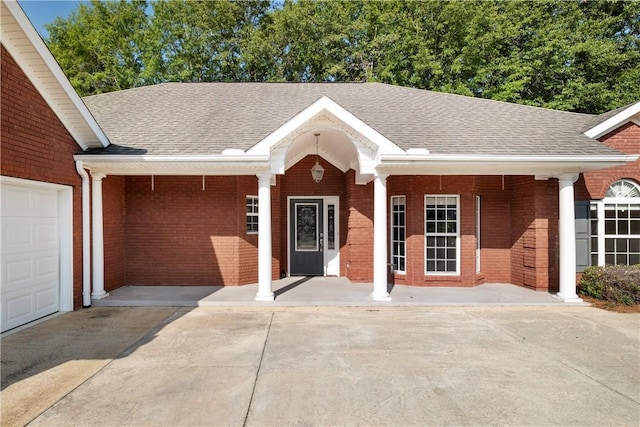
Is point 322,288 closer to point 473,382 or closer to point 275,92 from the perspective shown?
point 473,382

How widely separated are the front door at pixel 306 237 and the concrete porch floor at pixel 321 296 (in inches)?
41.0

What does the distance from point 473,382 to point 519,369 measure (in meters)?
0.85

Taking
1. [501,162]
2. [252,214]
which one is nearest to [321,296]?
[252,214]

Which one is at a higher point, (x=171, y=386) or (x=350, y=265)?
(x=350, y=265)

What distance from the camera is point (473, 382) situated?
402cm

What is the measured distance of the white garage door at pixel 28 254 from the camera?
556 centimetres

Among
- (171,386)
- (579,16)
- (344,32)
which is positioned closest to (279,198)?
(171,386)

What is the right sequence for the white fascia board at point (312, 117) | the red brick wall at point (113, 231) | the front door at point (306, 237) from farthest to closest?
the front door at point (306, 237), the red brick wall at point (113, 231), the white fascia board at point (312, 117)

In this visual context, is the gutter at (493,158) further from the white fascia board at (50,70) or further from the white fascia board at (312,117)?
the white fascia board at (50,70)

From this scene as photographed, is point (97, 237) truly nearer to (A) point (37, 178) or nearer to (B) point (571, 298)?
(A) point (37, 178)

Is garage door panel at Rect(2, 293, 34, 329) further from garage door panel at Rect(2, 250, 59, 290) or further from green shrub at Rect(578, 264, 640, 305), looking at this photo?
green shrub at Rect(578, 264, 640, 305)

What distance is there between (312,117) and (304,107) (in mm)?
2724

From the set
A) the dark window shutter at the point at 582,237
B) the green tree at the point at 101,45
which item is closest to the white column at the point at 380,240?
the dark window shutter at the point at 582,237

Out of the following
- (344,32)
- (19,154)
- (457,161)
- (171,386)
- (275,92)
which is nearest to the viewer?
(171,386)
